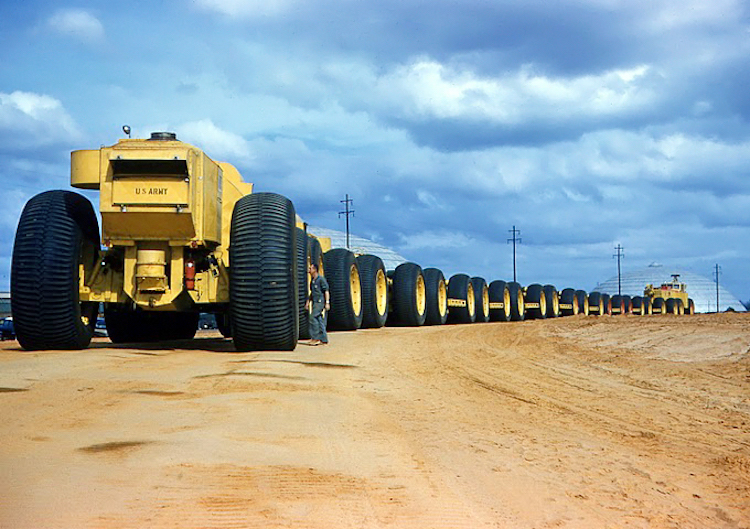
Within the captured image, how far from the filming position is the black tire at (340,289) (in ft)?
57.3

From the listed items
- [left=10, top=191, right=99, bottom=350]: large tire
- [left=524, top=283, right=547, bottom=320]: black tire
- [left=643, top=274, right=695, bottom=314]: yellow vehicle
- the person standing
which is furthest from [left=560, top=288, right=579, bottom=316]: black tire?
[left=10, top=191, right=99, bottom=350]: large tire

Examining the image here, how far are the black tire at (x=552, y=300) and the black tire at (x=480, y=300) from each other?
8.17m

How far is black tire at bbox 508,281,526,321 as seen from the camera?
31984mm

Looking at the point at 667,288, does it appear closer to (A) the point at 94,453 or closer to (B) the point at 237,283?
(B) the point at 237,283

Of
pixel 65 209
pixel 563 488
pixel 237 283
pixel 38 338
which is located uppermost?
pixel 65 209

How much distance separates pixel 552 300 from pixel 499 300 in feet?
24.7

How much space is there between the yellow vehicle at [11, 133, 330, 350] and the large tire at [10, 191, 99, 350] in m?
0.01

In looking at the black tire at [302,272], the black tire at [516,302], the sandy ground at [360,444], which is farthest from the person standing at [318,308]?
the black tire at [516,302]

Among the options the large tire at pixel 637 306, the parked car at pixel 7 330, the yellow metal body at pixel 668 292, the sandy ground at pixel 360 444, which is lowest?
the sandy ground at pixel 360 444

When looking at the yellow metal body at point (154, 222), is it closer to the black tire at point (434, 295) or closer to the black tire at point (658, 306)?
the black tire at point (434, 295)

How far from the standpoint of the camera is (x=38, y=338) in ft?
34.2

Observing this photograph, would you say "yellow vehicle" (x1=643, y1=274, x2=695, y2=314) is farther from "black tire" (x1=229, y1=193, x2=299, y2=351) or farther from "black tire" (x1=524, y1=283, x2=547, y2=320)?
"black tire" (x1=229, y1=193, x2=299, y2=351)

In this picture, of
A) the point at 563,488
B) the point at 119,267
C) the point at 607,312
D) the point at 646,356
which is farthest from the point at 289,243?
the point at 607,312

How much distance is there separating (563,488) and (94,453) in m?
2.58
